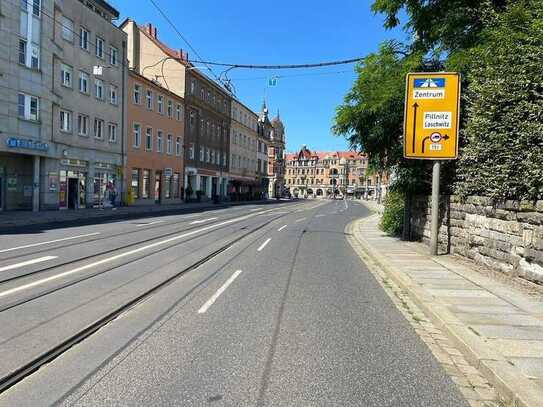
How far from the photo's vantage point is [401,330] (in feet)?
20.0

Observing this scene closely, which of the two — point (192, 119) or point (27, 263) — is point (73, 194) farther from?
point (192, 119)

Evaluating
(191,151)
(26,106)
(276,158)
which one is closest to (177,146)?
(191,151)

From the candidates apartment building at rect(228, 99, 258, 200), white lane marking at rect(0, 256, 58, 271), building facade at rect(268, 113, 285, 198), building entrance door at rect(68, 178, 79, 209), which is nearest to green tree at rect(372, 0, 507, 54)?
white lane marking at rect(0, 256, 58, 271)

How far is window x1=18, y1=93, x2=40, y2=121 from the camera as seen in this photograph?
26452mm

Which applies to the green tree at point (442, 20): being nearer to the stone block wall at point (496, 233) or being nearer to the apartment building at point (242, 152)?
the stone block wall at point (496, 233)

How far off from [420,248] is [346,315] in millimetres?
8508

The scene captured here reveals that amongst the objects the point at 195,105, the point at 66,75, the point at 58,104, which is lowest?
the point at 58,104

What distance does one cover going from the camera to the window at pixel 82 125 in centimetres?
3207

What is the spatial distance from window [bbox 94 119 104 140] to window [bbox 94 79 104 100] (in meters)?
1.66

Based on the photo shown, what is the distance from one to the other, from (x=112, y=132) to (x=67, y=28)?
822cm

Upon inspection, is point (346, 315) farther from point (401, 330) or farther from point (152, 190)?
point (152, 190)

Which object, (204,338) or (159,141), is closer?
(204,338)

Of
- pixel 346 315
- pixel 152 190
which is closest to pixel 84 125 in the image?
pixel 152 190

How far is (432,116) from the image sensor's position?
494 inches
